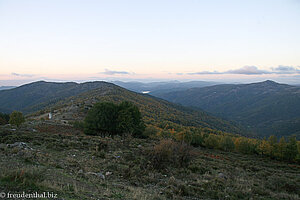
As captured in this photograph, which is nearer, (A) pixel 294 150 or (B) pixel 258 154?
(A) pixel 294 150

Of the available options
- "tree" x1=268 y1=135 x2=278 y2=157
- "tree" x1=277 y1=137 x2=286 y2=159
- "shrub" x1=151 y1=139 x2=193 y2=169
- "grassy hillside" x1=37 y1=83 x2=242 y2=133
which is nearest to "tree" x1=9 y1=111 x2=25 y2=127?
"grassy hillside" x1=37 y1=83 x2=242 y2=133

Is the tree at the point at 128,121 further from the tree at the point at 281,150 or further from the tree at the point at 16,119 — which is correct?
the tree at the point at 281,150

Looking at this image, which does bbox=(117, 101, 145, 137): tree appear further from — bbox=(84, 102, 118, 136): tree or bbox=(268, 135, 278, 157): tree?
bbox=(268, 135, 278, 157): tree

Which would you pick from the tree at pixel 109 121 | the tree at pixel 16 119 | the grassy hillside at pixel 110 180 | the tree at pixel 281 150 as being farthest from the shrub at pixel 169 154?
the tree at pixel 281 150

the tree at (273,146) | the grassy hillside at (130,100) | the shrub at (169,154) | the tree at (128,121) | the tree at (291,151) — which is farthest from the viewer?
the grassy hillside at (130,100)

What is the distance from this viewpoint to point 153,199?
22.3 feet

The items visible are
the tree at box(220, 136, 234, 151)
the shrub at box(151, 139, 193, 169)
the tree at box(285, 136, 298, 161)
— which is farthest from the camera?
the tree at box(220, 136, 234, 151)

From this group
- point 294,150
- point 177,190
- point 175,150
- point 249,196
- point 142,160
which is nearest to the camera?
point 177,190

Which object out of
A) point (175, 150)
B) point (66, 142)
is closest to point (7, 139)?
point (66, 142)

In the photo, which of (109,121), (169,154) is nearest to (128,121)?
(109,121)

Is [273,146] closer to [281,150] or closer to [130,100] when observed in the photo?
[281,150]

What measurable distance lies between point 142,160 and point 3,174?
8030 mm

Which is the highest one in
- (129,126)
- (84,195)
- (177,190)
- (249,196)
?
(84,195)

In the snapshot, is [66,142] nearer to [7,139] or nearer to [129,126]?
[7,139]
